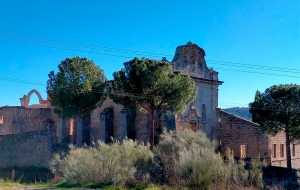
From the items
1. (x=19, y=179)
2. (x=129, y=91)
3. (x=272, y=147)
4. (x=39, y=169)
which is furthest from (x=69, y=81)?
(x=272, y=147)

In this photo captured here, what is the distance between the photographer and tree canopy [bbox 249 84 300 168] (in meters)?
22.5

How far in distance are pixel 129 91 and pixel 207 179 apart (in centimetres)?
1045

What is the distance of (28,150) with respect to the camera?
20031 millimetres

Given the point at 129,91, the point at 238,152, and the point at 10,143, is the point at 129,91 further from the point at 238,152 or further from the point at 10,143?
the point at 238,152

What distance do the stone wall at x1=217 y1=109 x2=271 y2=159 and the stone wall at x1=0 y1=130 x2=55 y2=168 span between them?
51.2ft

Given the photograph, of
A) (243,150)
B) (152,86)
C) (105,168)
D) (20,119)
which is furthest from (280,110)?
Result: (20,119)

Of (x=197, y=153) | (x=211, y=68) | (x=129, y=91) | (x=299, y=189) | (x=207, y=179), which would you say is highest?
(x=211, y=68)

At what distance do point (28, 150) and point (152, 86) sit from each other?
8343 mm

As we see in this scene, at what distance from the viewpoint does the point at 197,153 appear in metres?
12.9

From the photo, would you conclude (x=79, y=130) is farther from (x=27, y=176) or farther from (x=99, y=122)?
(x=27, y=176)

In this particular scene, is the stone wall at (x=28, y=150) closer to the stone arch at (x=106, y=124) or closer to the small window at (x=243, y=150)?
the stone arch at (x=106, y=124)

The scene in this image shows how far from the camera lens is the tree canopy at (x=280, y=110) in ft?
73.8

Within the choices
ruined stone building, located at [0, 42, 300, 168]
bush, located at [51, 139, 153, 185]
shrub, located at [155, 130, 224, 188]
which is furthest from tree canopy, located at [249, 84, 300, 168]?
bush, located at [51, 139, 153, 185]

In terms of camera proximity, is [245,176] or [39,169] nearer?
[245,176]
